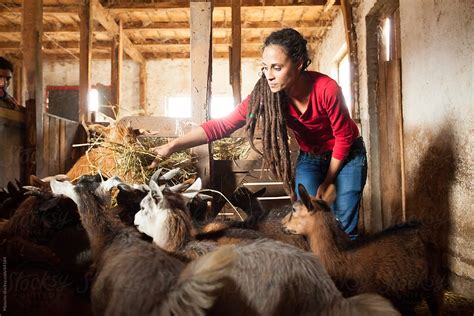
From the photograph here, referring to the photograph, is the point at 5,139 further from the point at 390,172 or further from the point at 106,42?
the point at 106,42

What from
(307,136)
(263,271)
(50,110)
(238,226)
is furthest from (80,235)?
(50,110)

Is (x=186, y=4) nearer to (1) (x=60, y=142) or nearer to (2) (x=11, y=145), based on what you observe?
(1) (x=60, y=142)

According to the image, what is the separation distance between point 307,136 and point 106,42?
13.9 m

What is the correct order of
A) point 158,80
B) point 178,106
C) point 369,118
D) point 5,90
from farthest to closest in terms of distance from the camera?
point 178,106
point 158,80
point 369,118
point 5,90

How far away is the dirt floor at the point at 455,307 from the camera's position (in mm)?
3379

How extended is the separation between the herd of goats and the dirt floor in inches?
10.5

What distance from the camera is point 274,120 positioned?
382 cm

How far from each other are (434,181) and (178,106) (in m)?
15.0

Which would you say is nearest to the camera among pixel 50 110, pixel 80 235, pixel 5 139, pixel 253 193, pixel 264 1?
pixel 80 235

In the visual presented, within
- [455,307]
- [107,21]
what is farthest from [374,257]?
[107,21]

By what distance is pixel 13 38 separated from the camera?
50.5 ft

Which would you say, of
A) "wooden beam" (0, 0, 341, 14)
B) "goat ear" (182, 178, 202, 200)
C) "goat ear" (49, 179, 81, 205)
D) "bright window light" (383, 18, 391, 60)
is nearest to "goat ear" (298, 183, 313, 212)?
"goat ear" (182, 178, 202, 200)

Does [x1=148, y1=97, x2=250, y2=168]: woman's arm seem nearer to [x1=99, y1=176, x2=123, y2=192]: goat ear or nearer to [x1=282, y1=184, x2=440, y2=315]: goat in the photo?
[x1=99, y1=176, x2=123, y2=192]: goat ear

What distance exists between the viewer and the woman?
3.51 m
